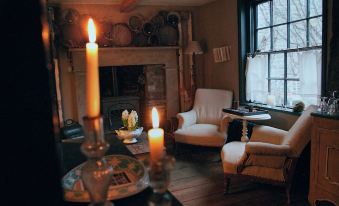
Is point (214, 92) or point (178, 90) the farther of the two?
point (178, 90)

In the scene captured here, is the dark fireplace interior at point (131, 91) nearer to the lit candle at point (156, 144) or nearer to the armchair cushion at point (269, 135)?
the armchair cushion at point (269, 135)

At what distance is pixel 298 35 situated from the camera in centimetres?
326

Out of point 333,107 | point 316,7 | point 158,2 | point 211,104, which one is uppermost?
point 158,2

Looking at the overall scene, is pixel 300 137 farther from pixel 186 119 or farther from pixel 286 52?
pixel 186 119

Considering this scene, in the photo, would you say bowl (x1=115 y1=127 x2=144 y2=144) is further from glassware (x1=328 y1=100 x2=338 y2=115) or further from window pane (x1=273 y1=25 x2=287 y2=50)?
window pane (x1=273 y1=25 x2=287 y2=50)

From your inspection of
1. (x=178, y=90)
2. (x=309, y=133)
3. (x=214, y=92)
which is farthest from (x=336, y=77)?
(x=178, y=90)

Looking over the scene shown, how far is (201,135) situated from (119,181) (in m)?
2.85

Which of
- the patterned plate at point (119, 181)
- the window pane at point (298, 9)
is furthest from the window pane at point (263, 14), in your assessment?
the patterned plate at point (119, 181)

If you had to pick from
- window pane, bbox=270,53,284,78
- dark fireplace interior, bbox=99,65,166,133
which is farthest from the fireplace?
window pane, bbox=270,53,284,78

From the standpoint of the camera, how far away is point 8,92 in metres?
0.40

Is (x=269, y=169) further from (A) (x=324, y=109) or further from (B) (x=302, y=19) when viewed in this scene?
(B) (x=302, y=19)

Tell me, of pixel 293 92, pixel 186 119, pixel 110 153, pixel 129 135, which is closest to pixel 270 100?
pixel 293 92

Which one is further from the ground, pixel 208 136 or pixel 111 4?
pixel 111 4

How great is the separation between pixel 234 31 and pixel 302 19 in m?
1.10
